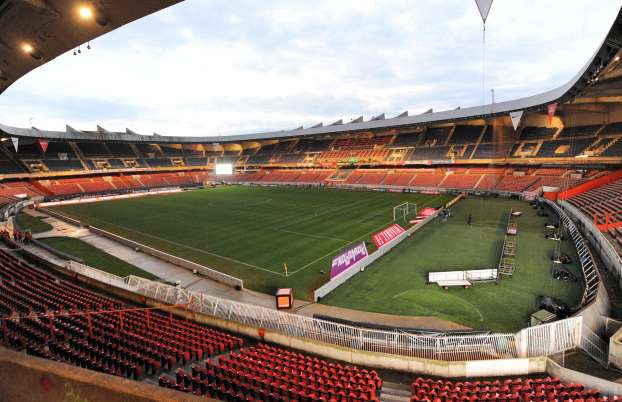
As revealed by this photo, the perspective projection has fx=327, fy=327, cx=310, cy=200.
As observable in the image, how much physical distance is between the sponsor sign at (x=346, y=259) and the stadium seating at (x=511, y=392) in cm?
953

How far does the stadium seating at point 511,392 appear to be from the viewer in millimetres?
7355

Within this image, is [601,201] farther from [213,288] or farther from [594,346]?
[213,288]

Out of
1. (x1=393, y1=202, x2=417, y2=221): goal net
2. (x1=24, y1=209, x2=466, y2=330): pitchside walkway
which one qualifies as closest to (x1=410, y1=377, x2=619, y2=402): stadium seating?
(x1=24, y1=209, x2=466, y2=330): pitchside walkway

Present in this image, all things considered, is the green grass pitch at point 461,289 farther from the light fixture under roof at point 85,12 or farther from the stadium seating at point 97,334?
the light fixture under roof at point 85,12

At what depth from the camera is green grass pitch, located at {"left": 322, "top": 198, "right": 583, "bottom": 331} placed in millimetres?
14195

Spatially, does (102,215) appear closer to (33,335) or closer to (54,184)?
(54,184)

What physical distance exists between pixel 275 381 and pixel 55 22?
9657 millimetres

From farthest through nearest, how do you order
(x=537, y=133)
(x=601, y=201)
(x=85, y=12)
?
(x=537, y=133)
(x=601, y=201)
(x=85, y=12)

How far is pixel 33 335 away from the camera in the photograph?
9.91 metres

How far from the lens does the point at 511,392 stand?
27.2 ft

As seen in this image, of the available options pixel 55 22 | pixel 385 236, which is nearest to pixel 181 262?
pixel 385 236

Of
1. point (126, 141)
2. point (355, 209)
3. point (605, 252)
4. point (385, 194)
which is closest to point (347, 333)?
point (605, 252)

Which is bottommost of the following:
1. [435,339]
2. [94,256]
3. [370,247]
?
[435,339]

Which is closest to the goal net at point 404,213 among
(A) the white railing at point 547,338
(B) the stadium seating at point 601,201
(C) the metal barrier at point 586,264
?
(C) the metal barrier at point 586,264
